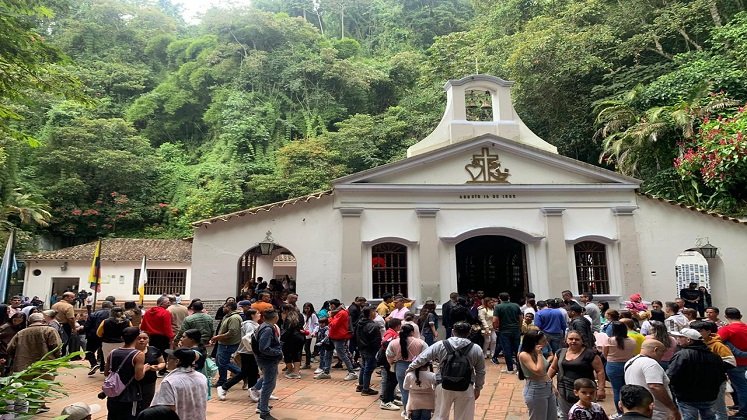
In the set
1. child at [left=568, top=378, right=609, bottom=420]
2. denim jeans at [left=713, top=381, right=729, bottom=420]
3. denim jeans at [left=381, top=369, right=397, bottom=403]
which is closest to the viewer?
child at [left=568, top=378, right=609, bottom=420]

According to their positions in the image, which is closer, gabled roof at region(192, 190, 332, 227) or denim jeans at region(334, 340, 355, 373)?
denim jeans at region(334, 340, 355, 373)

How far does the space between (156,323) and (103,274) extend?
66.3 ft

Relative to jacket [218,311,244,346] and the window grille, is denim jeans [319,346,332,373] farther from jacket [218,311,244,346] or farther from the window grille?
the window grille

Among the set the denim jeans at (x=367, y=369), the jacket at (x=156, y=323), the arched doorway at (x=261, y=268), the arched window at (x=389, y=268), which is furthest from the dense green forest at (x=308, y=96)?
the arched window at (x=389, y=268)

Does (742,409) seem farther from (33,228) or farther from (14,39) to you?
(33,228)

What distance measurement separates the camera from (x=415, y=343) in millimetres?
6391

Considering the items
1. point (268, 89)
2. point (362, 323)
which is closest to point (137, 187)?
point (268, 89)

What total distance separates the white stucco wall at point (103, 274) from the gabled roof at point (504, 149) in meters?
16.6

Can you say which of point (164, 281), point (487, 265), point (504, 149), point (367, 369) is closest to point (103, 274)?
point (164, 281)

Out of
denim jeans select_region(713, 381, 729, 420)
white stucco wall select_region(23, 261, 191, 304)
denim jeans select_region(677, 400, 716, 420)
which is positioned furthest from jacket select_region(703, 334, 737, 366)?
white stucco wall select_region(23, 261, 191, 304)

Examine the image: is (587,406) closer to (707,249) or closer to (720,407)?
(720,407)

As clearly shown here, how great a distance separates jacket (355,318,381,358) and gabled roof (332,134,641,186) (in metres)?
5.61

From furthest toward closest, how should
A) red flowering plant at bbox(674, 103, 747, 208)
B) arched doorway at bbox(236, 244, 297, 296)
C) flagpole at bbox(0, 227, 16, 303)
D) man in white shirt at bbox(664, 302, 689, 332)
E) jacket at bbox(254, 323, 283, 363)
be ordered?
red flowering plant at bbox(674, 103, 747, 208) → arched doorway at bbox(236, 244, 297, 296) → flagpole at bbox(0, 227, 16, 303) → man in white shirt at bbox(664, 302, 689, 332) → jacket at bbox(254, 323, 283, 363)

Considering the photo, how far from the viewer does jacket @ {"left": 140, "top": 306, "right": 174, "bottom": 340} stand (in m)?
8.27
